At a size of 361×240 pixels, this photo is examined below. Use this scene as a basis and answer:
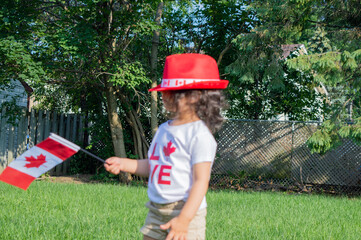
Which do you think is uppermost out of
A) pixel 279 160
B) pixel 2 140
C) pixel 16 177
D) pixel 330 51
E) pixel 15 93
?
pixel 330 51

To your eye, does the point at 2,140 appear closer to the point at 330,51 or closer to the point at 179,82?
the point at 330,51

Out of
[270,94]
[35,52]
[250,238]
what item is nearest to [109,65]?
[35,52]

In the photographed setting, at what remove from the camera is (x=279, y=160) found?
11.0 m

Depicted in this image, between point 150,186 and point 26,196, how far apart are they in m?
4.98

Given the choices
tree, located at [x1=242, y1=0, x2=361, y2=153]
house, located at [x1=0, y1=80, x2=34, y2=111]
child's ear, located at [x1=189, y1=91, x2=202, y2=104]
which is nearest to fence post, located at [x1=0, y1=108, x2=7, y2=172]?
house, located at [x1=0, y1=80, x2=34, y2=111]

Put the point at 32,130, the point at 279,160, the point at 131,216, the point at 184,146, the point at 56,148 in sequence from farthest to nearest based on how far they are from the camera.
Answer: the point at 32,130, the point at 279,160, the point at 131,216, the point at 56,148, the point at 184,146

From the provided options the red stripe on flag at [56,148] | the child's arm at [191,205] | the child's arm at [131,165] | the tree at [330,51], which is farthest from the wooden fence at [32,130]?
the child's arm at [191,205]

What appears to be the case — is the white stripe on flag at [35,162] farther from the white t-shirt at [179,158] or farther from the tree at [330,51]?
the tree at [330,51]

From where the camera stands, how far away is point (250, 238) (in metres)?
4.35

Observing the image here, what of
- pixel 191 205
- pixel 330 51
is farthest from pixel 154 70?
pixel 191 205

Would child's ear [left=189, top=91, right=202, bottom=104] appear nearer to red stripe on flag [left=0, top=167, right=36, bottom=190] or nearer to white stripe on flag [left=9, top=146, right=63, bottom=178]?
white stripe on flag [left=9, top=146, right=63, bottom=178]

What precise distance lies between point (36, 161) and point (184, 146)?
1068 mm

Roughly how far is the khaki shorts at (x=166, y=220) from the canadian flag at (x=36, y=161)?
0.67m

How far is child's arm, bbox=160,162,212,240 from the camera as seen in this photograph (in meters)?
2.03
